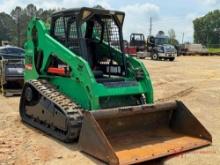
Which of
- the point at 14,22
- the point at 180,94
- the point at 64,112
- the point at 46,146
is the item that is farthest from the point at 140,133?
the point at 14,22

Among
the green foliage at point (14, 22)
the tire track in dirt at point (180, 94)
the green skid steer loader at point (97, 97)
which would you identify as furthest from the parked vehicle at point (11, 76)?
the green foliage at point (14, 22)

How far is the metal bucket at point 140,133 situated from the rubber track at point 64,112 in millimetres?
397

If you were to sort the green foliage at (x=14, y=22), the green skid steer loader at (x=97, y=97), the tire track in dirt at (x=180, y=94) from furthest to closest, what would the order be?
the green foliage at (x=14, y=22), the tire track in dirt at (x=180, y=94), the green skid steer loader at (x=97, y=97)

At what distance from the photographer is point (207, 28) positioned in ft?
383

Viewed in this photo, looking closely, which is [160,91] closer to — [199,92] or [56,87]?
[199,92]

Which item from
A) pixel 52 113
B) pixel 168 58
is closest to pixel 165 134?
pixel 52 113

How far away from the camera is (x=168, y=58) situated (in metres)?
35.0

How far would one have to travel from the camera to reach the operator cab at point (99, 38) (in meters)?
8.28

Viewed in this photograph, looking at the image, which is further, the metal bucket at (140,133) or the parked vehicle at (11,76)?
the parked vehicle at (11,76)

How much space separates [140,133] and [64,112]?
54.2 inches

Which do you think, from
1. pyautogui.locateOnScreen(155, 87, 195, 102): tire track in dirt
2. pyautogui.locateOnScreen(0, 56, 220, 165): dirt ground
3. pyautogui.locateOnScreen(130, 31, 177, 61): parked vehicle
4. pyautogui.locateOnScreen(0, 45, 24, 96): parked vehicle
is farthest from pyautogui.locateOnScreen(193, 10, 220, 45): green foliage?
pyautogui.locateOnScreen(0, 56, 220, 165): dirt ground

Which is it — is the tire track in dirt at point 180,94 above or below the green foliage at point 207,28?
below

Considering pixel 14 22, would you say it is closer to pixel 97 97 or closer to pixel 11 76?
pixel 11 76

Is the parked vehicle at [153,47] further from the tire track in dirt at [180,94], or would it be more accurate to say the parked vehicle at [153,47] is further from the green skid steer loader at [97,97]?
the green skid steer loader at [97,97]
